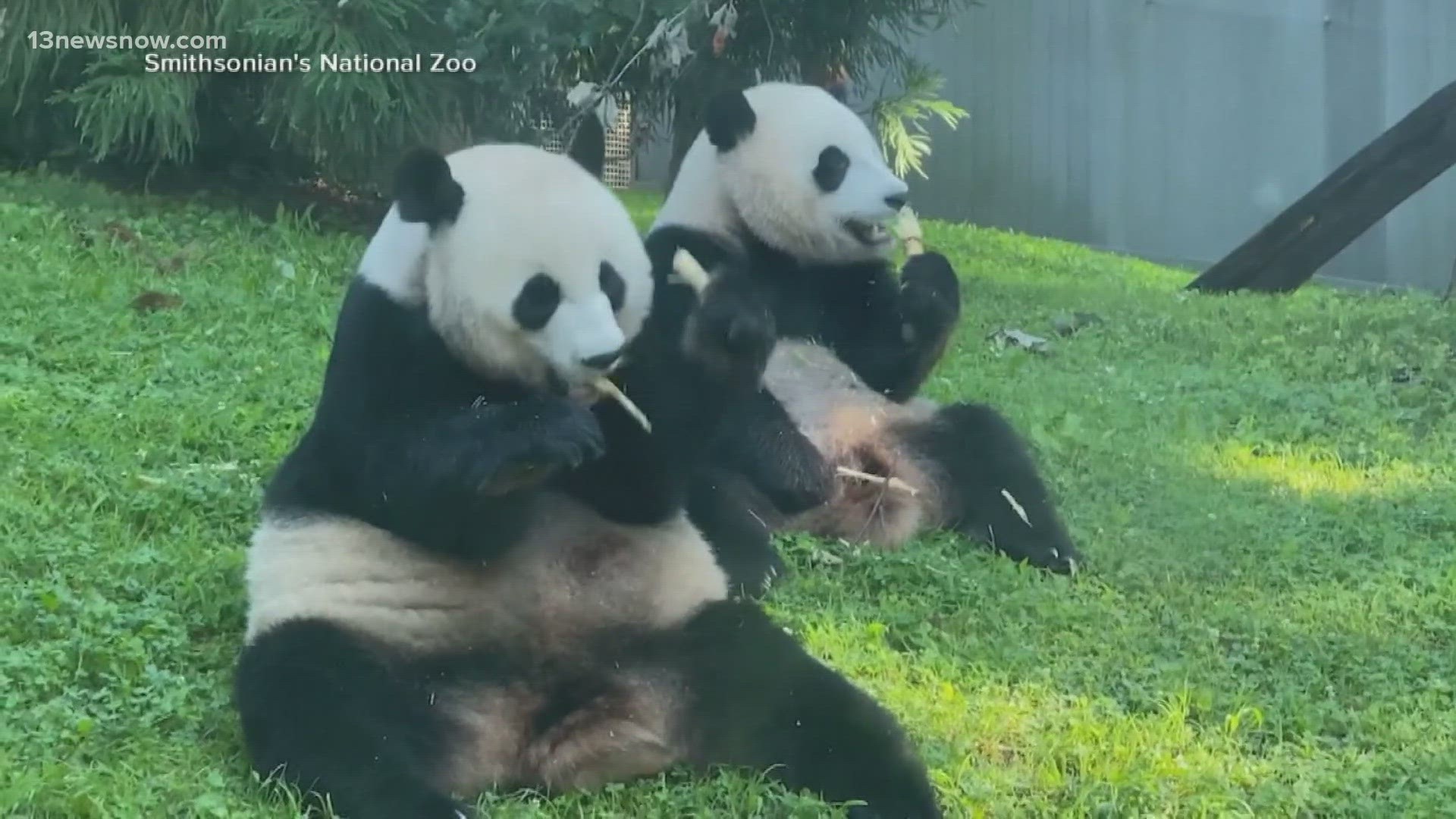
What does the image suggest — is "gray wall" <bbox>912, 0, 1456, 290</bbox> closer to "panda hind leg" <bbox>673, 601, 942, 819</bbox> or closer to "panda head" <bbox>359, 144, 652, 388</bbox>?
"panda head" <bbox>359, 144, 652, 388</bbox>

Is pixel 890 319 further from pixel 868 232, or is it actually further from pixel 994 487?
pixel 994 487

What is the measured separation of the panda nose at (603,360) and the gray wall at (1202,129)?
6.87 metres

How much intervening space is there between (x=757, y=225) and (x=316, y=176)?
4470 millimetres

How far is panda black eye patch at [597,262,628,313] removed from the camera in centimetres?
335

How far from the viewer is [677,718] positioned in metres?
3.33

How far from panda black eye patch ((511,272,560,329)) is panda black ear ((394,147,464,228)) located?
26cm

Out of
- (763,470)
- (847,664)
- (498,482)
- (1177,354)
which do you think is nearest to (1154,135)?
(1177,354)

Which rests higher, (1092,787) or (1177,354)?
(1092,787)

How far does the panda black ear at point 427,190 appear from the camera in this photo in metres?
3.37

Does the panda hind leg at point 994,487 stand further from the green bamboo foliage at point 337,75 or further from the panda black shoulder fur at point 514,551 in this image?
the green bamboo foliage at point 337,75

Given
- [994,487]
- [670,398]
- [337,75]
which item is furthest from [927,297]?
[337,75]

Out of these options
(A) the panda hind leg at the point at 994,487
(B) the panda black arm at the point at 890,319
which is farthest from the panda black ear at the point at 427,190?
(A) the panda hind leg at the point at 994,487

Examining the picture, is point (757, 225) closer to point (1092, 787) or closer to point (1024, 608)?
point (1024, 608)

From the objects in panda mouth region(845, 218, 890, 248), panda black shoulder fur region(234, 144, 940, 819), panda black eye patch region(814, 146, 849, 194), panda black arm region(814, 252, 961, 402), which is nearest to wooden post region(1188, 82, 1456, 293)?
panda black arm region(814, 252, 961, 402)
